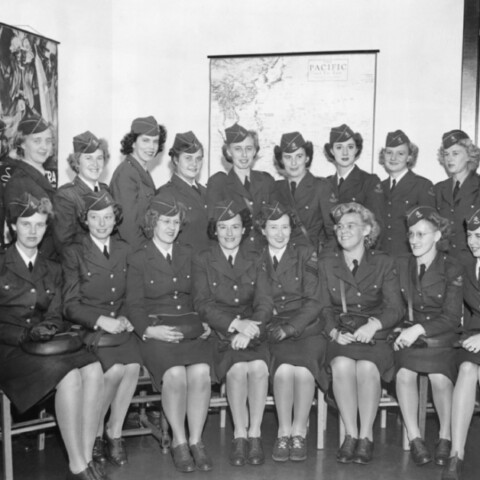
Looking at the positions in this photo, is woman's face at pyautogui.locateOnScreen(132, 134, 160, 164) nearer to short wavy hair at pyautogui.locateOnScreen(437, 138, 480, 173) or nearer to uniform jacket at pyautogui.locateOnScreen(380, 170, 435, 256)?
uniform jacket at pyautogui.locateOnScreen(380, 170, 435, 256)

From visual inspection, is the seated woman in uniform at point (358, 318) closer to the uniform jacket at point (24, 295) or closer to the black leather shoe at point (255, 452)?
the black leather shoe at point (255, 452)

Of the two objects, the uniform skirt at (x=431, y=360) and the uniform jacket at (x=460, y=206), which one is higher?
the uniform jacket at (x=460, y=206)

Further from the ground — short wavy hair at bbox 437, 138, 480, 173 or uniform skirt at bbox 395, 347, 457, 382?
short wavy hair at bbox 437, 138, 480, 173

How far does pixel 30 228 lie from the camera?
334 cm

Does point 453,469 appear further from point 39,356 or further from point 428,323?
point 39,356

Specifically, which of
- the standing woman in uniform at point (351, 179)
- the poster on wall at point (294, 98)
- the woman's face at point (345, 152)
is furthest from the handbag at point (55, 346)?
the poster on wall at point (294, 98)

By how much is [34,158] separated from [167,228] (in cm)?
88

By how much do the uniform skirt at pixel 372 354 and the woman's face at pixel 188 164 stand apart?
1.41 meters

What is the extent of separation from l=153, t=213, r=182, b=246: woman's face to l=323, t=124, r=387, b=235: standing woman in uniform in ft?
4.08

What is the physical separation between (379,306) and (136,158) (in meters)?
1.78

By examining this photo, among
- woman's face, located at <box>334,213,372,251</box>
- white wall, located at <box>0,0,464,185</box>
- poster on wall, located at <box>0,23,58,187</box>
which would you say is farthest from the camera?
white wall, located at <box>0,0,464,185</box>

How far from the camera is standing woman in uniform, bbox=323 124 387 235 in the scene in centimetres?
443

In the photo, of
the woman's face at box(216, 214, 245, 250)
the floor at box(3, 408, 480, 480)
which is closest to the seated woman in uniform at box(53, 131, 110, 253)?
the woman's face at box(216, 214, 245, 250)

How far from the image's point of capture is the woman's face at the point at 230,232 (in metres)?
3.71
